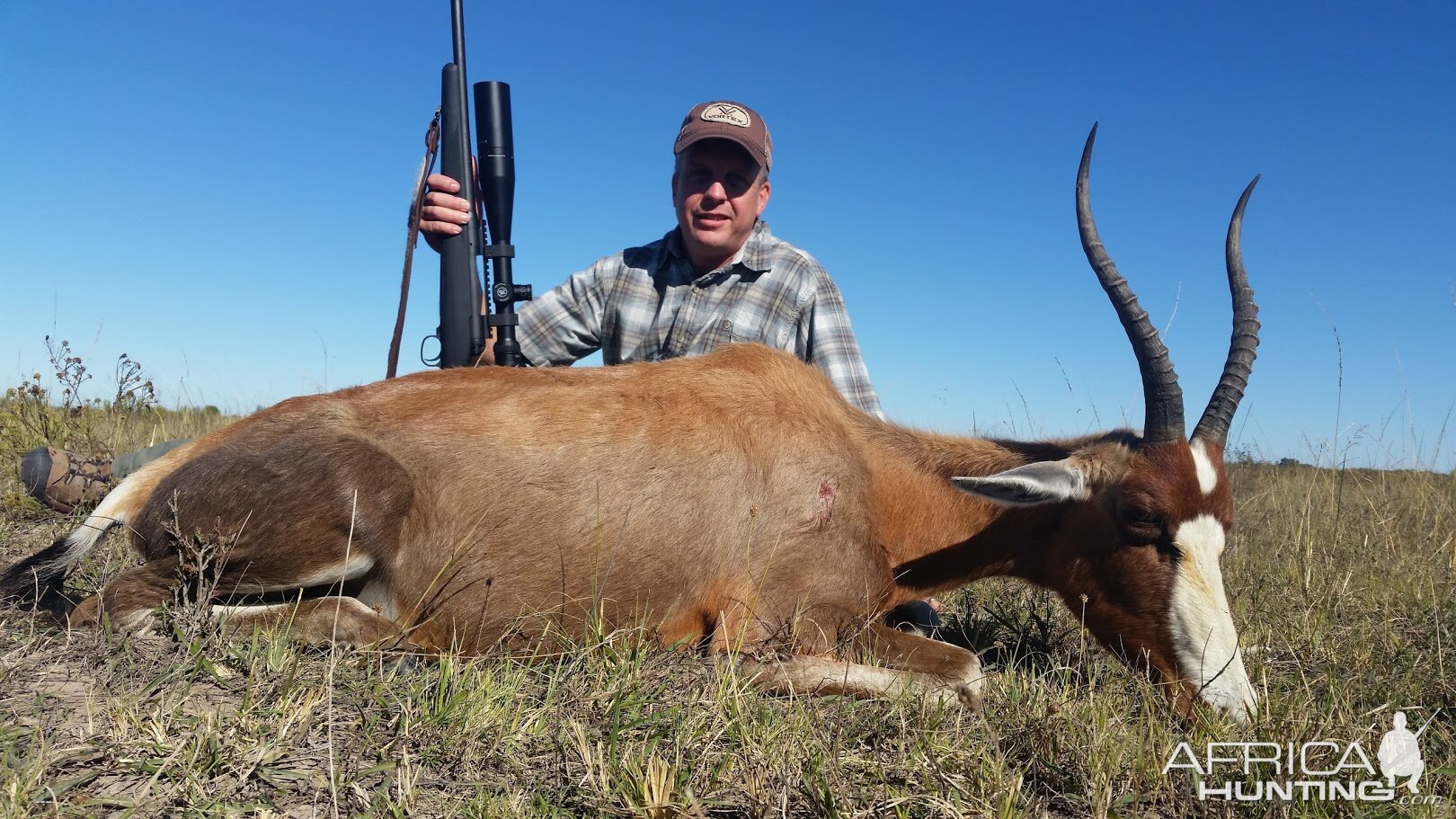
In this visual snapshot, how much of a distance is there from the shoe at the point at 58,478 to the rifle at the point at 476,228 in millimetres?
2498

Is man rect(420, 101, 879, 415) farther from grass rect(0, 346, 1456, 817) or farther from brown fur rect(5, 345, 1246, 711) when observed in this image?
grass rect(0, 346, 1456, 817)

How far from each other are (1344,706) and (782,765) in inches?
88.0

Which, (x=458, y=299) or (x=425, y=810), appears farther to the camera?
(x=458, y=299)

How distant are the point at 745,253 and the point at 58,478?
486 cm

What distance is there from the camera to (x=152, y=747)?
2.36 m

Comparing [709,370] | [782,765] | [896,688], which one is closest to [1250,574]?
[896,688]

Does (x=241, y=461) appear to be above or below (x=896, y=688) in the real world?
above

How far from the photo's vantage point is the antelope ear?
159 inches

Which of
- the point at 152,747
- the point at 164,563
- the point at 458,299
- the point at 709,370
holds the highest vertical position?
the point at 458,299

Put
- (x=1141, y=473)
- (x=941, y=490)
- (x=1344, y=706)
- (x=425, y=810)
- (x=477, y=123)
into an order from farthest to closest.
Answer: (x=477, y=123)
(x=941, y=490)
(x=1141, y=473)
(x=1344, y=706)
(x=425, y=810)

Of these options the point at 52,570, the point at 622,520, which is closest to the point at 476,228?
the point at 622,520

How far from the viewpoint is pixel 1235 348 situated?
14.3 feet

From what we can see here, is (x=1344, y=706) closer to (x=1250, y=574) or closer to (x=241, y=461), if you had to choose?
(x=1250, y=574)

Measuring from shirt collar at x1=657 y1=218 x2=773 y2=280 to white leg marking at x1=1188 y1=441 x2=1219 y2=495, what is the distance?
319 cm
